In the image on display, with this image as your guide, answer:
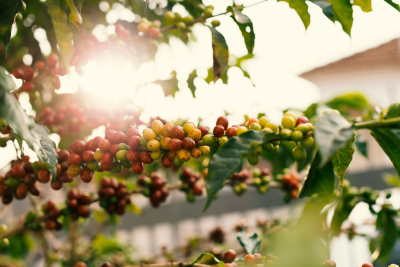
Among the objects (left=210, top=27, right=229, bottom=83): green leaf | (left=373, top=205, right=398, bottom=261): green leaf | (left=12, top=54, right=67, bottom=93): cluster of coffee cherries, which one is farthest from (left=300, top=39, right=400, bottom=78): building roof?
(left=12, top=54, right=67, bottom=93): cluster of coffee cherries

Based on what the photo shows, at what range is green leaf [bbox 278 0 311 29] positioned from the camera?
52cm

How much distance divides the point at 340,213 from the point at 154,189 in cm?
47

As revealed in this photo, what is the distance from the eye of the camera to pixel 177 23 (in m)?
0.68

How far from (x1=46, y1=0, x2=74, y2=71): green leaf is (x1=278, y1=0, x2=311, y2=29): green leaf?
0.39 m

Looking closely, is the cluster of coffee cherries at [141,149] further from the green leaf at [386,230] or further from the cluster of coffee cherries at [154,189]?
the green leaf at [386,230]

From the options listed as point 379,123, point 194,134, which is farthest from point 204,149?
point 379,123

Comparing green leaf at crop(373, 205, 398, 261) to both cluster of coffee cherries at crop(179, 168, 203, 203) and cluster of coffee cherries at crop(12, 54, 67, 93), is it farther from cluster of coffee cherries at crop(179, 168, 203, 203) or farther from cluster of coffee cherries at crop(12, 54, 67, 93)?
cluster of coffee cherries at crop(12, 54, 67, 93)

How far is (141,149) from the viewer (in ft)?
1.53

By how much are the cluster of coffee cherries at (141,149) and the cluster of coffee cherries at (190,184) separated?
0.33 metres

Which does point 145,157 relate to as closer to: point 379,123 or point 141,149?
point 141,149

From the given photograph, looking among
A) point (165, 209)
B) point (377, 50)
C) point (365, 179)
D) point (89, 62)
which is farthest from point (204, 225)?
point (377, 50)

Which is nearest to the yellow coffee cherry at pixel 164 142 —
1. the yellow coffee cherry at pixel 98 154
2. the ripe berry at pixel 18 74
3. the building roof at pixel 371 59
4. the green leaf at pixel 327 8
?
the yellow coffee cherry at pixel 98 154

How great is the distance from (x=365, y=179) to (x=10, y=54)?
2528 millimetres

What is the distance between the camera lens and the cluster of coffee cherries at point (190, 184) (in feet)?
2.62
